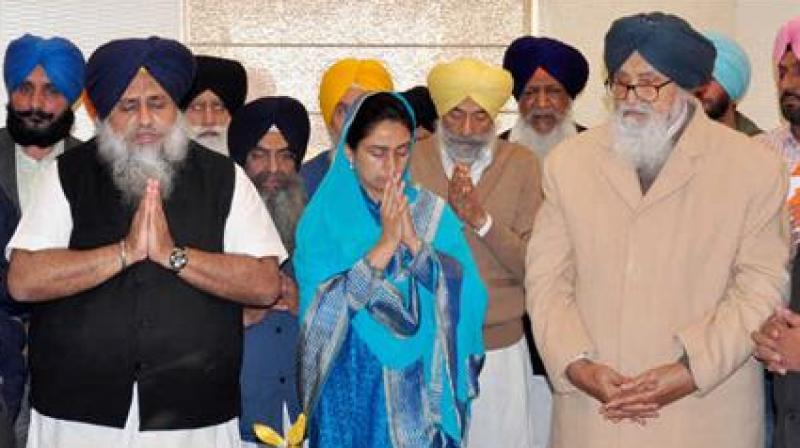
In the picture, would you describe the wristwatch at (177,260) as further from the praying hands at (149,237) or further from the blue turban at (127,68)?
the blue turban at (127,68)

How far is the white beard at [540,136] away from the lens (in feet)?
19.6

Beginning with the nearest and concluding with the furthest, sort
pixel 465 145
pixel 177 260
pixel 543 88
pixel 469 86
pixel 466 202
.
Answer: pixel 177 260, pixel 466 202, pixel 465 145, pixel 469 86, pixel 543 88

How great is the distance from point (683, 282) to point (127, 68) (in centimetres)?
176

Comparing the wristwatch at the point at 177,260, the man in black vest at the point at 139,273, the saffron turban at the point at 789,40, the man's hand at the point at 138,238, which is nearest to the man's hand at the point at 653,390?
the man in black vest at the point at 139,273

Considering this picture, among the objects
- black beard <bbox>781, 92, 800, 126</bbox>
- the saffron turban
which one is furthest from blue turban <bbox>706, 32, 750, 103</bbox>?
black beard <bbox>781, 92, 800, 126</bbox>

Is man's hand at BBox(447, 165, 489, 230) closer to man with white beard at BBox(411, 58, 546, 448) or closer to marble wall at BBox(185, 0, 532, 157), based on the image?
man with white beard at BBox(411, 58, 546, 448)

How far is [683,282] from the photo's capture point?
12.9 ft

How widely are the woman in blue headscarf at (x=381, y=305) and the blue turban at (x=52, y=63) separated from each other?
1559mm

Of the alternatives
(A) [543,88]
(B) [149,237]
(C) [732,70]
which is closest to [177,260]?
(B) [149,237]

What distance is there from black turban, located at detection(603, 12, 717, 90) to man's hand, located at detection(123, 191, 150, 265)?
1439mm

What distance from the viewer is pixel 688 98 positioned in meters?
4.09

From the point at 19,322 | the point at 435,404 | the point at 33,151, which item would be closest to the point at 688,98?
the point at 435,404

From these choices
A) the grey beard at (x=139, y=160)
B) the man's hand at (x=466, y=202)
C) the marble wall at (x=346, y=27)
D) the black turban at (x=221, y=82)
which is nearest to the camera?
the grey beard at (x=139, y=160)

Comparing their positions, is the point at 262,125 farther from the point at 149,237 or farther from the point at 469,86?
the point at 149,237
